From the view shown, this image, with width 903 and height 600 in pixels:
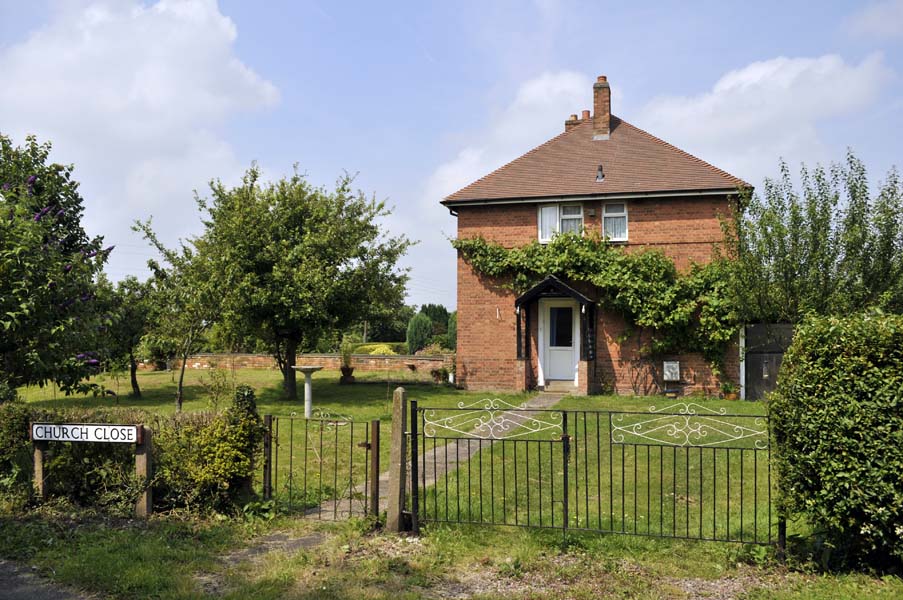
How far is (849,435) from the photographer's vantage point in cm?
462

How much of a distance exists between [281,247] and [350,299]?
2169mm

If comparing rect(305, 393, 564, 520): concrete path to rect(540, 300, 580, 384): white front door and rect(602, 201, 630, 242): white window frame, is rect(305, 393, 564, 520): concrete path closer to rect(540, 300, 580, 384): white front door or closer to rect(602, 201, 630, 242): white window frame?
rect(540, 300, 580, 384): white front door

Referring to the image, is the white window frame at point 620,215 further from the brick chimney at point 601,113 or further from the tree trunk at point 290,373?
the tree trunk at point 290,373

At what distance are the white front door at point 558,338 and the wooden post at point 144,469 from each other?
13.5 meters

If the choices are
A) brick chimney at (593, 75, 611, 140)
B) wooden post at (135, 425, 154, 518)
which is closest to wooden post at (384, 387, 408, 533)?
wooden post at (135, 425, 154, 518)

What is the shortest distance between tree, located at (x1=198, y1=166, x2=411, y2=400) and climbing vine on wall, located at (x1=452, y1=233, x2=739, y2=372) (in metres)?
3.95

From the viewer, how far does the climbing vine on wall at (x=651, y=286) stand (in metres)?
17.1

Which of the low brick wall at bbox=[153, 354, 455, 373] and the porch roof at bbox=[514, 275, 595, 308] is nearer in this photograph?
the porch roof at bbox=[514, 275, 595, 308]

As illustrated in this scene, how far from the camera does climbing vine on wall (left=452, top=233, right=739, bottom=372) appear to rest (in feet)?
56.2

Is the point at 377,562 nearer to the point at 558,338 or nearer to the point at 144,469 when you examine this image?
the point at 144,469

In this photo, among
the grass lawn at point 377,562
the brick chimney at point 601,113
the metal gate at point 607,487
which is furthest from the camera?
the brick chimney at point 601,113

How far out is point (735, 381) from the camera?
1745cm

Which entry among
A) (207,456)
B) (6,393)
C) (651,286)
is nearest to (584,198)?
(651,286)

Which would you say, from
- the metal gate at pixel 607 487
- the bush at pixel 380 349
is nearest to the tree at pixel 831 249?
the metal gate at pixel 607 487
